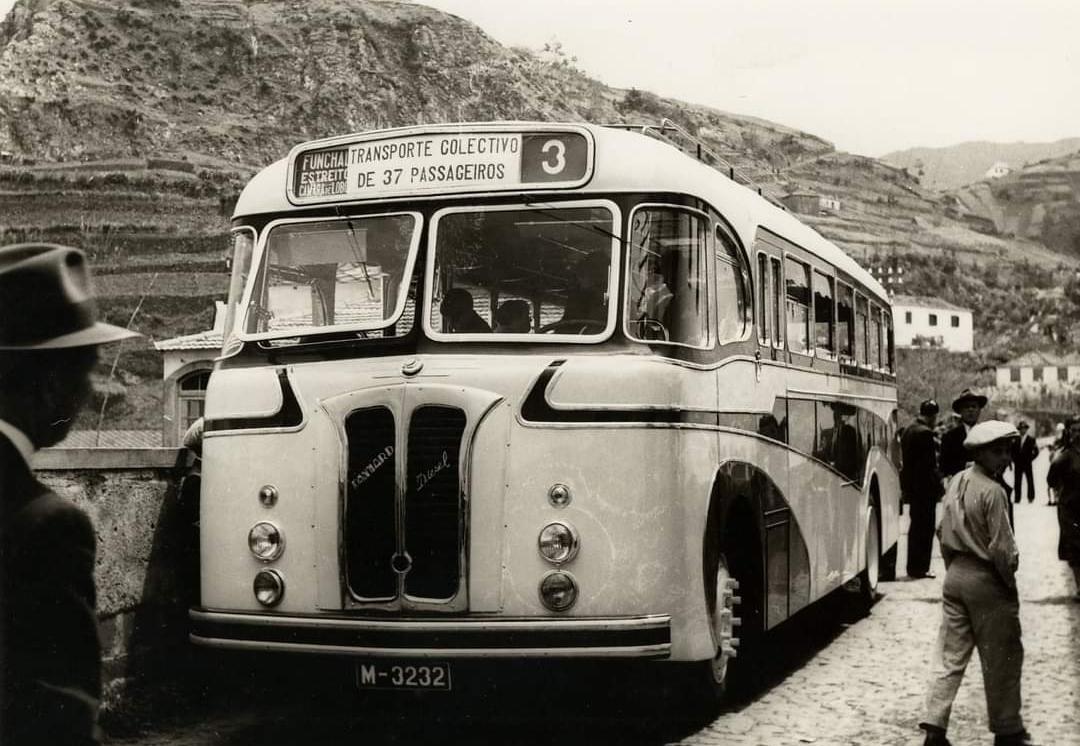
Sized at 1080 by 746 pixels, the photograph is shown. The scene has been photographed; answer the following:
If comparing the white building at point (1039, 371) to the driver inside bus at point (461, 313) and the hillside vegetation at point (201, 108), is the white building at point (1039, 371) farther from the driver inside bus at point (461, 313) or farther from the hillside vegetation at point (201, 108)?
the driver inside bus at point (461, 313)

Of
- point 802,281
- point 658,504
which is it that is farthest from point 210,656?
point 802,281

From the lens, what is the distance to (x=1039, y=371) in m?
136

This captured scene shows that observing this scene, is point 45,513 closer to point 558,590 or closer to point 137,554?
point 558,590

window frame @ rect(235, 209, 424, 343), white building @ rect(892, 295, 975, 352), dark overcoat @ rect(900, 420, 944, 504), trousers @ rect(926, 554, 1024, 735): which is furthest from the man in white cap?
white building @ rect(892, 295, 975, 352)

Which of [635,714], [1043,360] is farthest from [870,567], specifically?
[1043,360]

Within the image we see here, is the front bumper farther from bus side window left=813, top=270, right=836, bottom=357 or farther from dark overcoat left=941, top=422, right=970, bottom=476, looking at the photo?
dark overcoat left=941, top=422, right=970, bottom=476

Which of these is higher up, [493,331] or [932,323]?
[932,323]

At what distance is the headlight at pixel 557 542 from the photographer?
264 inches

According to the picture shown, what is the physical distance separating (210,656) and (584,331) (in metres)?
2.76

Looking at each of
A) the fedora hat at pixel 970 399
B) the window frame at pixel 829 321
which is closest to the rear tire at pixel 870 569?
the fedora hat at pixel 970 399

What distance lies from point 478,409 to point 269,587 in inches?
50.5

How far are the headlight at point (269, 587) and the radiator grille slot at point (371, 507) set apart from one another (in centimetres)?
35

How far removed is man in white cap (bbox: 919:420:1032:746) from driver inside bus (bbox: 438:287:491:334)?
90.4 inches

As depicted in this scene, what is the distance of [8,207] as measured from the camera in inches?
4186
